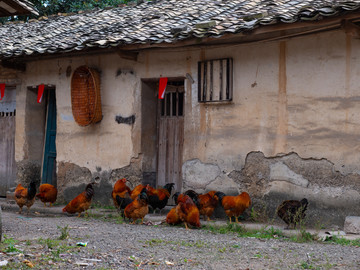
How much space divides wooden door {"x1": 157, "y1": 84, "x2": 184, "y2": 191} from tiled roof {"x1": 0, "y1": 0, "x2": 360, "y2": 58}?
1.34 metres

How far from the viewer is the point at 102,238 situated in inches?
264

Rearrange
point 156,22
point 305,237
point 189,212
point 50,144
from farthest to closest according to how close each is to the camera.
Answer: point 50,144, point 156,22, point 189,212, point 305,237

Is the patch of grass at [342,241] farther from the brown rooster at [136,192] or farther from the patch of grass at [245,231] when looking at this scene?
the brown rooster at [136,192]

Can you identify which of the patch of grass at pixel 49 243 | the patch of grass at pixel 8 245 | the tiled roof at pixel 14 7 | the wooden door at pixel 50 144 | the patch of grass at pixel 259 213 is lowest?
the patch of grass at pixel 49 243

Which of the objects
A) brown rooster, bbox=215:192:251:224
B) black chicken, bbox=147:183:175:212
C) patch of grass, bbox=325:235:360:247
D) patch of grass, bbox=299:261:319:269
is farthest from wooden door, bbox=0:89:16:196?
patch of grass, bbox=299:261:319:269

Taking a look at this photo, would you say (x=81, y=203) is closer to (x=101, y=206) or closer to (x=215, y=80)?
(x=101, y=206)

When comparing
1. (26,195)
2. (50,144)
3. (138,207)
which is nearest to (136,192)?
(138,207)

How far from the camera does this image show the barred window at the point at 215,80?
345 inches

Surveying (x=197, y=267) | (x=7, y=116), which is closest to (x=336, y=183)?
(x=197, y=267)

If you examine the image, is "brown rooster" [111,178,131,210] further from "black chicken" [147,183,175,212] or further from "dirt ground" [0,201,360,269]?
"dirt ground" [0,201,360,269]

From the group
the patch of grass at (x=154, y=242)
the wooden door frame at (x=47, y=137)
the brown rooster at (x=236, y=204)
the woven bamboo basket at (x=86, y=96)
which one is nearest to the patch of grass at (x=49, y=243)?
the patch of grass at (x=154, y=242)

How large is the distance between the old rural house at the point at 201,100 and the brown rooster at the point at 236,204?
1.17 ft

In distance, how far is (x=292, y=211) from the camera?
24.7 ft

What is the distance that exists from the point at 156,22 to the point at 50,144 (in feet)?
13.0
